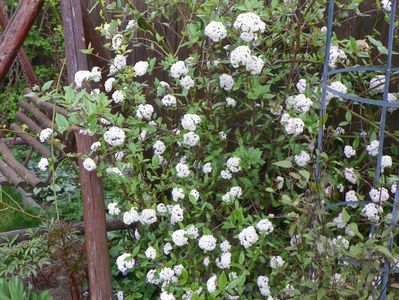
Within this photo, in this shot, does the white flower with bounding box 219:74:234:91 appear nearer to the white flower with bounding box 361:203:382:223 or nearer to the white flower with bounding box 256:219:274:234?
the white flower with bounding box 256:219:274:234

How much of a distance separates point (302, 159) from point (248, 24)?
0.59m

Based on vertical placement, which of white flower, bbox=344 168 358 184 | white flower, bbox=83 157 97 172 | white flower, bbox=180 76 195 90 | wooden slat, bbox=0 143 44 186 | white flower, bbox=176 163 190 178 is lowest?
wooden slat, bbox=0 143 44 186

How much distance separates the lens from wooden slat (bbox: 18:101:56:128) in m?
3.83

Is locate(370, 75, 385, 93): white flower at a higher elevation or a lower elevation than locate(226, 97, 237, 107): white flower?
higher

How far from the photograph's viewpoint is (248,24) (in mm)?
2439

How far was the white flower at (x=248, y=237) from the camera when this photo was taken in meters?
2.54

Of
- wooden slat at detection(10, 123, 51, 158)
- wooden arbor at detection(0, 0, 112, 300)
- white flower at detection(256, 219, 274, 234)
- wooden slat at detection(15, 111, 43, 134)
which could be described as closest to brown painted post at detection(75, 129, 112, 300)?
wooden arbor at detection(0, 0, 112, 300)

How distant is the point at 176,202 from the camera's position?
282cm

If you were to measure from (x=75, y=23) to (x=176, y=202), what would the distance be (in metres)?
0.91

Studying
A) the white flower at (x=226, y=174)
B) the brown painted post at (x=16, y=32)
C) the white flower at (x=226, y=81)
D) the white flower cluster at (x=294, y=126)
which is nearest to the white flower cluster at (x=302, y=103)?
the white flower cluster at (x=294, y=126)

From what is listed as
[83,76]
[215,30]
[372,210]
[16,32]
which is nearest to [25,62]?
[16,32]

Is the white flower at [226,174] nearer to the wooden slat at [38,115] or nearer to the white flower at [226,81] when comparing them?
the white flower at [226,81]

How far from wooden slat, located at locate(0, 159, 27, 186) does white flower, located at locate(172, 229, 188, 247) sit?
4.21 ft

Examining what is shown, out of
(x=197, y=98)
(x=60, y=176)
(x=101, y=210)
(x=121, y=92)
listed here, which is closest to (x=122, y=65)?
(x=121, y=92)
